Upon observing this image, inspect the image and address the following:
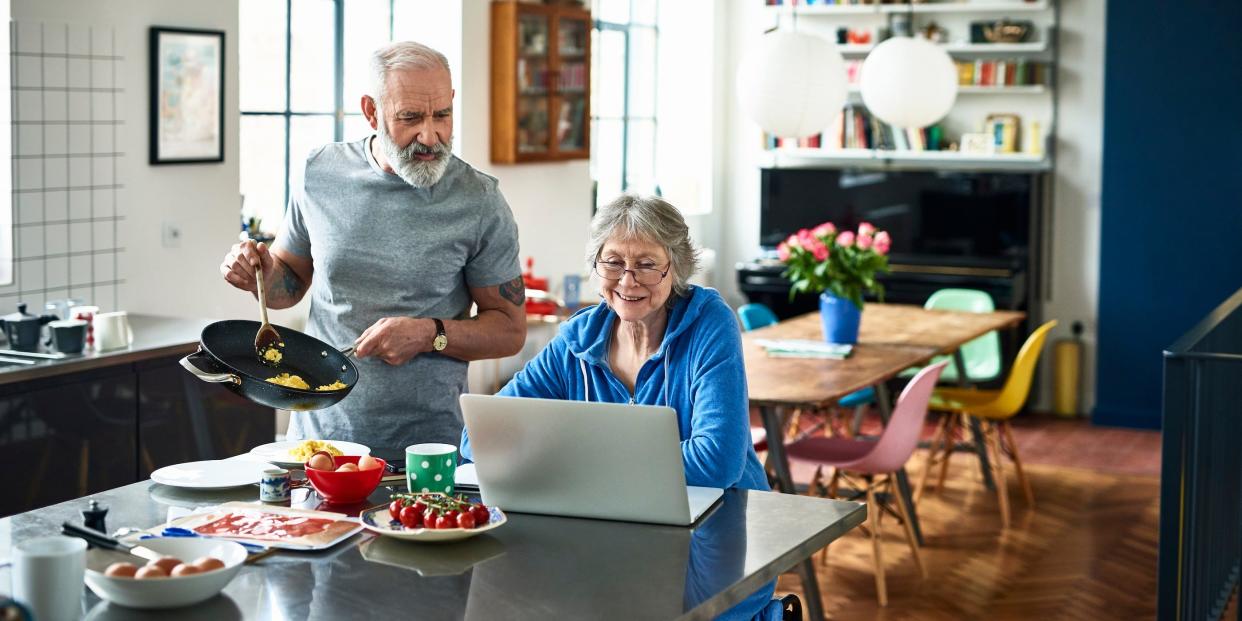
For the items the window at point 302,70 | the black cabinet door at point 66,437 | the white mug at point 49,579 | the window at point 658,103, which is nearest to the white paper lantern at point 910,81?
the window at point 302,70

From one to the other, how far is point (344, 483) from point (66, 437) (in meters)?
1.76

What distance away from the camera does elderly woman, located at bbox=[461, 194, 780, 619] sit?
256cm

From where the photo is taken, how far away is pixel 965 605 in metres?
4.65

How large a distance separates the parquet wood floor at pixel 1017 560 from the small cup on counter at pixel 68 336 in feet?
7.58

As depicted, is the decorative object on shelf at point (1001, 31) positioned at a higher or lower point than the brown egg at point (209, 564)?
higher

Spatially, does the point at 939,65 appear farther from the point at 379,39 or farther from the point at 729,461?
the point at 729,461

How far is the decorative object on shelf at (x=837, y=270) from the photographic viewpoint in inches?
215

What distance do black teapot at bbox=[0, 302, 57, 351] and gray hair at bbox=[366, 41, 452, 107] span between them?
5.25ft

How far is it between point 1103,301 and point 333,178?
19.2 ft

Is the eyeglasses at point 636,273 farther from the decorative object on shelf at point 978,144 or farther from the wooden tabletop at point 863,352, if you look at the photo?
the decorative object on shelf at point 978,144

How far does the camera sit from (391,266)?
2959mm

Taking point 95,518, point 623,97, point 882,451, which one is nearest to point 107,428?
point 95,518

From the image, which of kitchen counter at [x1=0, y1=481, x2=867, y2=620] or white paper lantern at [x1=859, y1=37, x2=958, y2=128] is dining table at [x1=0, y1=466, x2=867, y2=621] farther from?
white paper lantern at [x1=859, y1=37, x2=958, y2=128]

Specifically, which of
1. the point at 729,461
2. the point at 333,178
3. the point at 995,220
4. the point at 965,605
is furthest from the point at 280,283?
the point at 995,220
